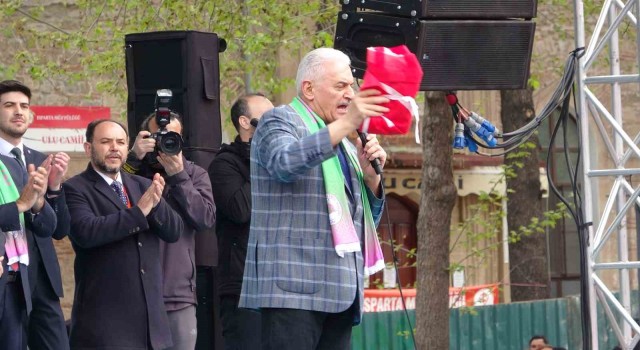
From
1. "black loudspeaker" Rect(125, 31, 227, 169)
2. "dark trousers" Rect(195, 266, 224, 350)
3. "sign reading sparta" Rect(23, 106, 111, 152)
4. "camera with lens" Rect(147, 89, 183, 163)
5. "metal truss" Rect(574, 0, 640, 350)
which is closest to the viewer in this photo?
"camera with lens" Rect(147, 89, 183, 163)

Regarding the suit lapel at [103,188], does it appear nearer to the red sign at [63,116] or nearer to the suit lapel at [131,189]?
the suit lapel at [131,189]

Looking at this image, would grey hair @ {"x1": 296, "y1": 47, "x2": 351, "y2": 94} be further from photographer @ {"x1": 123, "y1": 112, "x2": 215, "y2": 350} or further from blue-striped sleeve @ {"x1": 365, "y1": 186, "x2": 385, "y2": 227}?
photographer @ {"x1": 123, "y1": 112, "x2": 215, "y2": 350}

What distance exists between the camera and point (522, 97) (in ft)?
62.5

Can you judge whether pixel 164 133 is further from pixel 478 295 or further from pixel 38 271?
pixel 478 295

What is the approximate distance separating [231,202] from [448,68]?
152 cm

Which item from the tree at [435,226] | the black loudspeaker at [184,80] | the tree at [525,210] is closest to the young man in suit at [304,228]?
the black loudspeaker at [184,80]

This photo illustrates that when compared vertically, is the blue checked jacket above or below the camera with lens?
below

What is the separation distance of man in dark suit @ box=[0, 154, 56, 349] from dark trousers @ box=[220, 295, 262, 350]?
1.35 meters

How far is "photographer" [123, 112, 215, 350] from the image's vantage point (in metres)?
8.72

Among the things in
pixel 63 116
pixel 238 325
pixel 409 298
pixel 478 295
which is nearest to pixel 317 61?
pixel 238 325

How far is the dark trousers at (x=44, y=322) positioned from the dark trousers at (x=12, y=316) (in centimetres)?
17

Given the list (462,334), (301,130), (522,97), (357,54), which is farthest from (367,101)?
(522,97)

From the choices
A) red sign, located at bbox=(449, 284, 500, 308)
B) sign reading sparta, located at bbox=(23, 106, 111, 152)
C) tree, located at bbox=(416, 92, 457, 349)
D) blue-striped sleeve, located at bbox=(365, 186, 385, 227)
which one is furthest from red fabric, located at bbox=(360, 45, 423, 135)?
red sign, located at bbox=(449, 284, 500, 308)

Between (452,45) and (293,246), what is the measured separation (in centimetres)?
287
